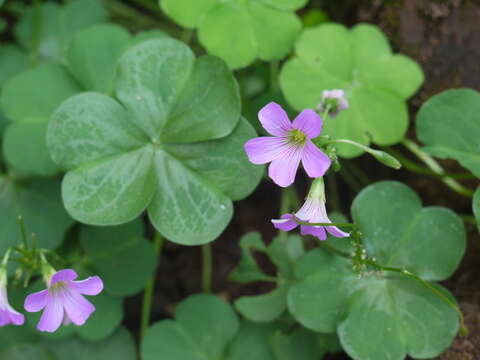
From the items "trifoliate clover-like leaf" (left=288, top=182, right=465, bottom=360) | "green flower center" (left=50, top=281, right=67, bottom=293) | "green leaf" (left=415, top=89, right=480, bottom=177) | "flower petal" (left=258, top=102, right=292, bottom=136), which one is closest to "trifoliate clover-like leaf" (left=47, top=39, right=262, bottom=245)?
"green flower center" (left=50, top=281, right=67, bottom=293)

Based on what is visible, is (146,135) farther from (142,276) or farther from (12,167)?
(12,167)

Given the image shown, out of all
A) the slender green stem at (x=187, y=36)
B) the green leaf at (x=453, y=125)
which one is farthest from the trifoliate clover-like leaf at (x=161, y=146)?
the slender green stem at (x=187, y=36)

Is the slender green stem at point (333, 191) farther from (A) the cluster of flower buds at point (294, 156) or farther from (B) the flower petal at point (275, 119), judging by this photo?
(B) the flower petal at point (275, 119)

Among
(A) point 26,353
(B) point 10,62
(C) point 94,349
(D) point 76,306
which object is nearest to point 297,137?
(D) point 76,306

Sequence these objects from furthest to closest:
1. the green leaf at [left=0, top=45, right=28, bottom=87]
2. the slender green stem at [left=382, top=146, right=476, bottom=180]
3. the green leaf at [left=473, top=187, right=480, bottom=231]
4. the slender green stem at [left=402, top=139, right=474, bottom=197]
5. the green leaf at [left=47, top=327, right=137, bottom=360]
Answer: the green leaf at [left=0, top=45, right=28, bottom=87] → the green leaf at [left=47, top=327, right=137, bottom=360] → the slender green stem at [left=402, top=139, right=474, bottom=197] → the slender green stem at [left=382, top=146, right=476, bottom=180] → the green leaf at [left=473, top=187, right=480, bottom=231]

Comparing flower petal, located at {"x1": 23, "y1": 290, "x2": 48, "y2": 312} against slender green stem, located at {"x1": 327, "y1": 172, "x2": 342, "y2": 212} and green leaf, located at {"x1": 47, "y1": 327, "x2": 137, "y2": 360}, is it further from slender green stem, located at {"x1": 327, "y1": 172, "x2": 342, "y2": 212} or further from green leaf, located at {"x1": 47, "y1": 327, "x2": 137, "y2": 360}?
slender green stem, located at {"x1": 327, "y1": 172, "x2": 342, "y2": 212}
